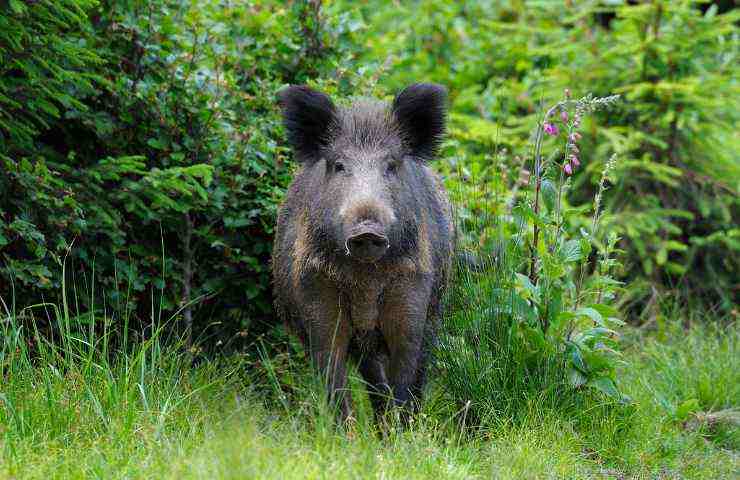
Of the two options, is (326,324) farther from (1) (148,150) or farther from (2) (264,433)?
Result: (1) (148,150)

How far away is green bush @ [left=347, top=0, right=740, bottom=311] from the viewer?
8711 millimetres

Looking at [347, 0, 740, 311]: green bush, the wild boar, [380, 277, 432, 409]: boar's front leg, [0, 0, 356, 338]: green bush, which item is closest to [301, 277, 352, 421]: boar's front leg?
the wild boar

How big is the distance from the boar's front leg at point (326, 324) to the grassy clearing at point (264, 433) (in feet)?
0.92

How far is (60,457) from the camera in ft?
13.7

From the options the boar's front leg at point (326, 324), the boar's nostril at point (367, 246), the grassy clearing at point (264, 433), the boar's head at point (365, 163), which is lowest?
the grassy clearing at point (264, 433)

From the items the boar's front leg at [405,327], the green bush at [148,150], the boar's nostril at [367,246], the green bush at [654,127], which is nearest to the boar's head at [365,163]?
the boar's nostril at [367,246]

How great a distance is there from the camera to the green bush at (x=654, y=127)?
8711 mm

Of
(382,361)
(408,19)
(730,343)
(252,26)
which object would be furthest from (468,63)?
(382,361)

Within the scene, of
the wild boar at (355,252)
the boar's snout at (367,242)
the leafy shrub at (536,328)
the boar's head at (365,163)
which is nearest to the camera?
the boar's snout at (367,242)

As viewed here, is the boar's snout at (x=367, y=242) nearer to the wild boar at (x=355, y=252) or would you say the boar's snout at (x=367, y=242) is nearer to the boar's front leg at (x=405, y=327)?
the wild boar at (x=355, y=252)

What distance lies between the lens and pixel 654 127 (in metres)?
9.20

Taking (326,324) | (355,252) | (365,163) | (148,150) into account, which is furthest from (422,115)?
(148,150)

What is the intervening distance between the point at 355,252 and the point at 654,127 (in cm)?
536

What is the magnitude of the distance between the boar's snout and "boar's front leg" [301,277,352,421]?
21.6 inches
